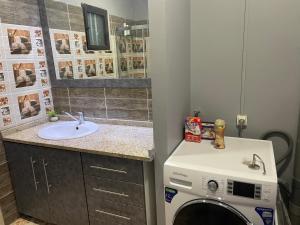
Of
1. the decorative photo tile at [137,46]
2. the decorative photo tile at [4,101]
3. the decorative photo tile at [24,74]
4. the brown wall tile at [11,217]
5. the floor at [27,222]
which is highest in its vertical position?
the decorative photo tile at [137,46]

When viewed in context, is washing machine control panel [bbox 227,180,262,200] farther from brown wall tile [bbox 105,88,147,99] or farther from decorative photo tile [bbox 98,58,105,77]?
decorative photo tile [bbox 98,58,105,77]

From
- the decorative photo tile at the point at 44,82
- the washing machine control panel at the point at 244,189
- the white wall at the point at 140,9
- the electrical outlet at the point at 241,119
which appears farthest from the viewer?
the decorative photo tile at the point at 44,82

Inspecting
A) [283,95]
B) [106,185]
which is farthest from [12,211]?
[283,95]

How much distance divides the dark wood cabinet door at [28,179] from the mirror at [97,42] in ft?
2.37

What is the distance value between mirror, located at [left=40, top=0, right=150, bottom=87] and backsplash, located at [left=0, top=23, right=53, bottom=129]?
11cm

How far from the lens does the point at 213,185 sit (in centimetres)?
125

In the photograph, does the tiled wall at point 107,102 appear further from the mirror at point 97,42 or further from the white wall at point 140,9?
the white wall at point 140,9

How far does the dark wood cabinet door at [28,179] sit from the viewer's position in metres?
1.93

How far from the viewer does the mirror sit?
192cm

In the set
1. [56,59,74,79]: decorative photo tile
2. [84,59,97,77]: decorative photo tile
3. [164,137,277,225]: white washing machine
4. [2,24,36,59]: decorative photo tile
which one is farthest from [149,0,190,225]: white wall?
[2,24,36,59]: decorative photo tile

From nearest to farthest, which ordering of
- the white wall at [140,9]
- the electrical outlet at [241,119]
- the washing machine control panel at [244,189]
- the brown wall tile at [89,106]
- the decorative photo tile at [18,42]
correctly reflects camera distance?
1. the washing machine control panel at [244,189]
2. the electrical outlet at [241,119]
3. the white wall at [140,9]
4. the decorative photo tile at [18,42]
5. the brown wall tile at [89,106]

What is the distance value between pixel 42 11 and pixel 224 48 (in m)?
1.68

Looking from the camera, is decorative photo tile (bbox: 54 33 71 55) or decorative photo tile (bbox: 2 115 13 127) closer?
decorative photo tile (bbox: 2 115 13 127)

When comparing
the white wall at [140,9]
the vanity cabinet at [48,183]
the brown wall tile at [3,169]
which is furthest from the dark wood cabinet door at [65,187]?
the white wall at [140,9]
